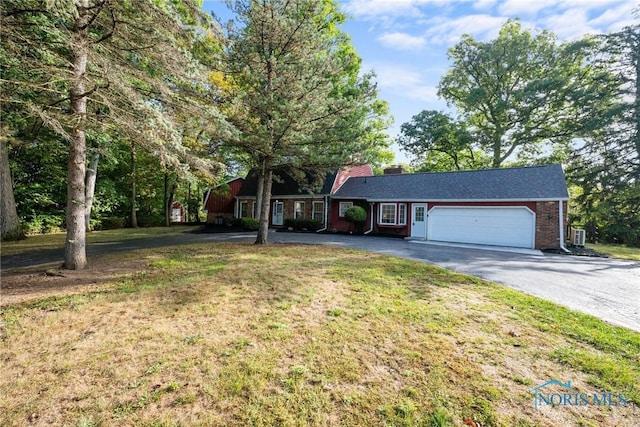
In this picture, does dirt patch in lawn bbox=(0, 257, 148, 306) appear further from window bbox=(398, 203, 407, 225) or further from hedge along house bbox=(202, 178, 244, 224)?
hedge along house bbox=(202, 178, 244, 224)

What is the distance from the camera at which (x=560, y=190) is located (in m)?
12.1

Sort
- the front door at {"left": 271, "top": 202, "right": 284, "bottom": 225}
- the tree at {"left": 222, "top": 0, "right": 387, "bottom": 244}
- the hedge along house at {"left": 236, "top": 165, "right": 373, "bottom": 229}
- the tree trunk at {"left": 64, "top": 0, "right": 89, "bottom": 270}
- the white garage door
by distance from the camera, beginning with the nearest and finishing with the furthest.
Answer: the tree trunk at {"left": 64, "top": 0, "right": 89, "bottom": 270}
the tree at {"left": 222, "top": 0, "right": 387, "bottom": 244}
the white garage door
the hedge along house at {"left": 236, "top": 165, "right": 373, "bottom": 229}
the front door at {"left": 271, "top": 202, "right": 284, "bottom": 225}

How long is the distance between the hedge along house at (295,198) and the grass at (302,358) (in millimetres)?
13441

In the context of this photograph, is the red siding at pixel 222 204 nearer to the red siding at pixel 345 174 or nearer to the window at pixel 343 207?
the red siding at pixel 345 174

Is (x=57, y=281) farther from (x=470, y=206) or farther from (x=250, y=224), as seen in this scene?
(x=470, y=206)

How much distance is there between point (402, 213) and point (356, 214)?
105 inches

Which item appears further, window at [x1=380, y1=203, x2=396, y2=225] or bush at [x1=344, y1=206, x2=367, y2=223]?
bush at [x1=344, y1=206, x2=367, y2=223]

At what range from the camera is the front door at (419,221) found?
15344mm

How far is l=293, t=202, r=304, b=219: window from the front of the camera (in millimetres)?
19609

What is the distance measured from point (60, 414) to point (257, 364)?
1.55 meters

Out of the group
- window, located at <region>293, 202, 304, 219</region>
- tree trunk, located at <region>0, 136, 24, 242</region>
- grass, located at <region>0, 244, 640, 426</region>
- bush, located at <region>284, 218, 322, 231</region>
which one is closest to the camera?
grass, located at <region>0, 244, 640, 426</region>

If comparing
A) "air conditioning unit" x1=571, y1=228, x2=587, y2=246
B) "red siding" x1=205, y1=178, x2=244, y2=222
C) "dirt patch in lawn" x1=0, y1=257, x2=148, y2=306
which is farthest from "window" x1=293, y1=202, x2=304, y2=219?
"air conditioning unit" x1=571, y1=228, x2=587, y2=246

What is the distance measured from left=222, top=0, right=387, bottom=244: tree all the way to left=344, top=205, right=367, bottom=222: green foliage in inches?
259

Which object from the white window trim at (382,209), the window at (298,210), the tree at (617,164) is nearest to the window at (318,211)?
the window at (298,210)
